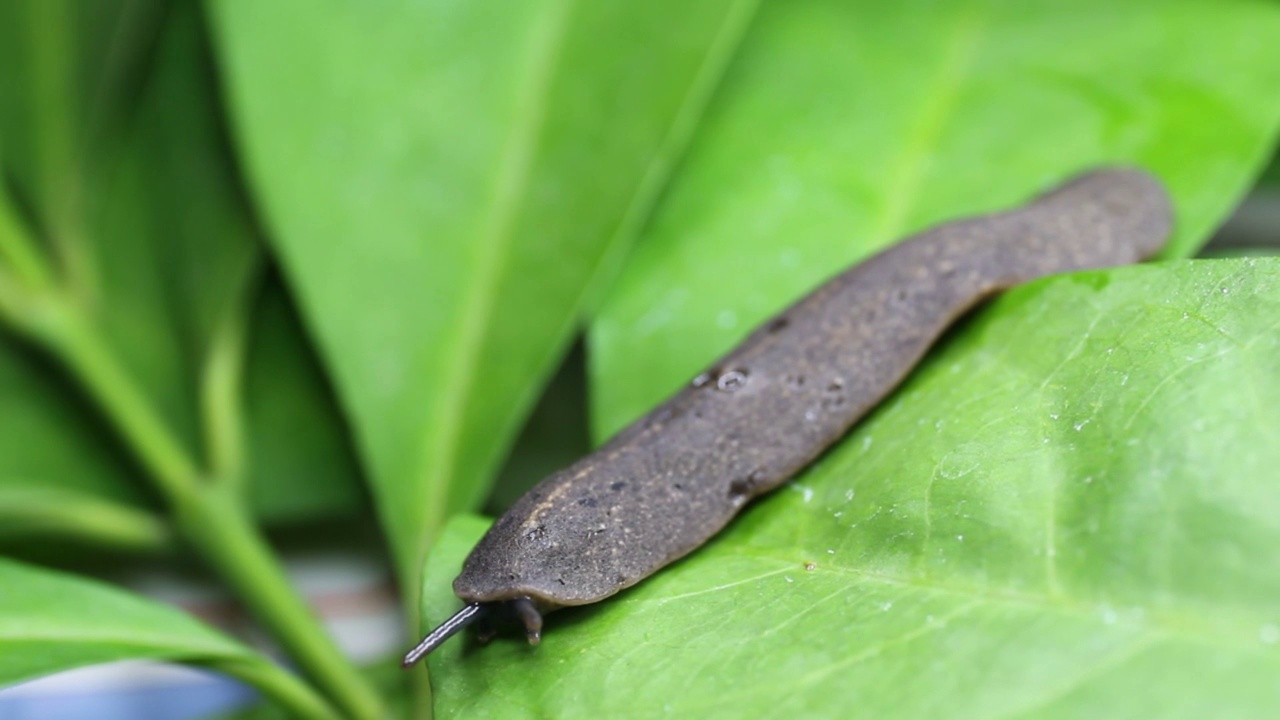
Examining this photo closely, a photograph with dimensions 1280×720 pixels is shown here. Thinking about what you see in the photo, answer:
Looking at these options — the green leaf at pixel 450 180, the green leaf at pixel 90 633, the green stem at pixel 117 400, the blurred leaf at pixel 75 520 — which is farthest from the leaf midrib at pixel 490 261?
the blurred leaf at pixel 75 520

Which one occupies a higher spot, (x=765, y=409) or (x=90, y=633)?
(x=765, y=409)

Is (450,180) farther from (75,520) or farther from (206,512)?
(75,520)

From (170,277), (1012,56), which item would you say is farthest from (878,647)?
(170,277)

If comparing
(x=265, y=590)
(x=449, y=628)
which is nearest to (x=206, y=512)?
(x=265, y=590)

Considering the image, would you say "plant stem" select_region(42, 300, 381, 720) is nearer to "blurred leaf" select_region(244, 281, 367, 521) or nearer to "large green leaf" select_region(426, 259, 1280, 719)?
"blurred leaf" select_region(244, 281, 367, 521)

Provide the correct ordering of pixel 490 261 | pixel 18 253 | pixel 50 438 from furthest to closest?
1. pixel 50 438
2. pixel 18 253
3. pixel 490 261

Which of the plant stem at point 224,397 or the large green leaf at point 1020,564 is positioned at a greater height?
the large green leaf at point 1020,564

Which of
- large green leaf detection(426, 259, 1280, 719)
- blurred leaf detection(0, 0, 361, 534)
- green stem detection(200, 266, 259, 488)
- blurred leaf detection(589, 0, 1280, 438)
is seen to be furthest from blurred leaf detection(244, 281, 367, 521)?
large green leaf detection(426, 259, 1280, 719)

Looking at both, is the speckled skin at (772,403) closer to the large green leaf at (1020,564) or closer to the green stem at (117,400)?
the large green leaf at (1020,564)
